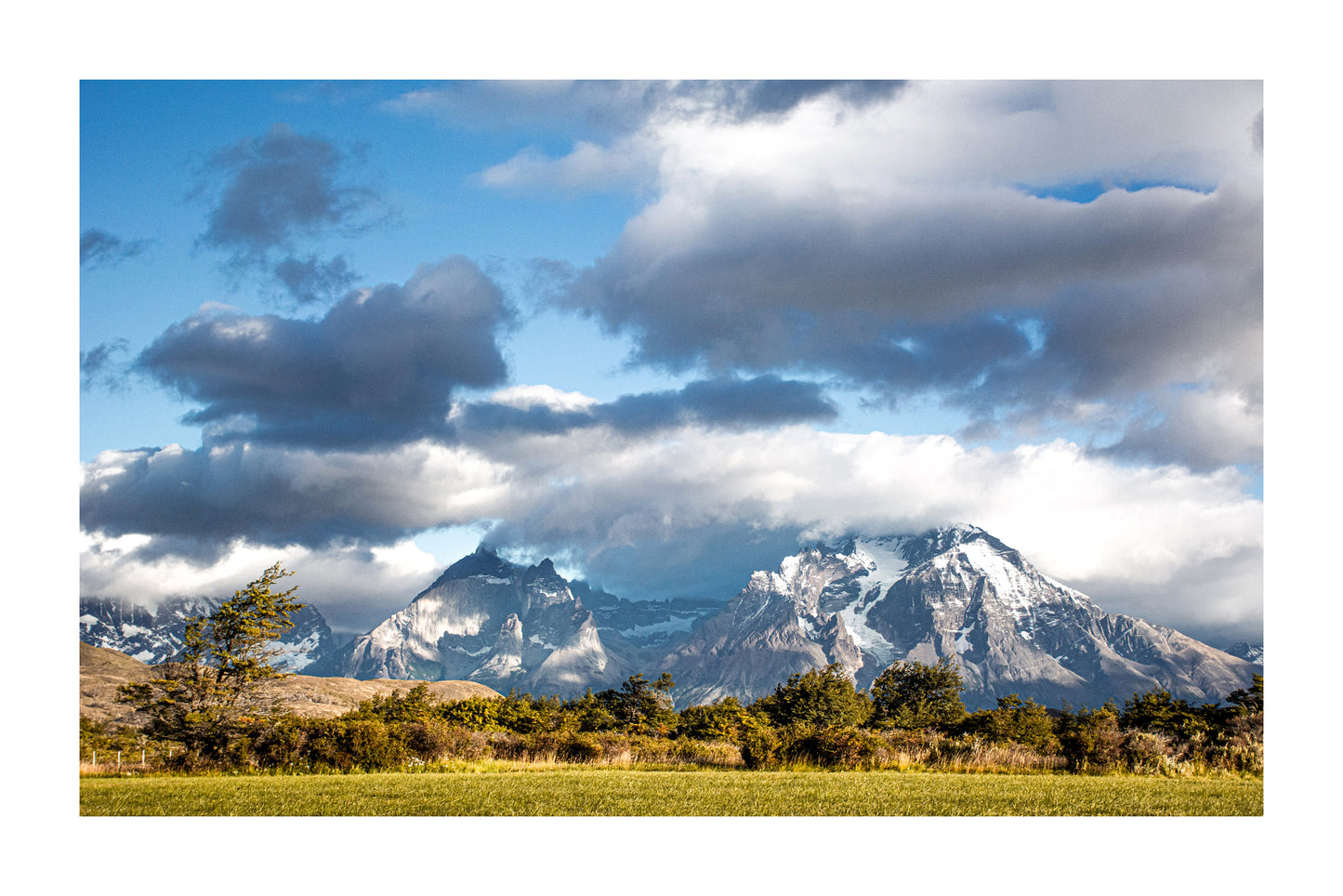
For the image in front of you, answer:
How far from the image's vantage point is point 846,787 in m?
20.0

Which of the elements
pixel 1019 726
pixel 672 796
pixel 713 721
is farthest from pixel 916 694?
pixel 672 796

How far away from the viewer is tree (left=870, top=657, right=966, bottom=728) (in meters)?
47.2

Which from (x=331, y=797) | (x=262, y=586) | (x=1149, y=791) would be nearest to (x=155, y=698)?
(x=262, y=586)

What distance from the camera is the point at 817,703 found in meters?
45.8

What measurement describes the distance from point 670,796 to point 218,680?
15.2 metres

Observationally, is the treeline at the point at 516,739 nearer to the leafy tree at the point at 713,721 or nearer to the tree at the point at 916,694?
the leafy tree at the point at 713,721

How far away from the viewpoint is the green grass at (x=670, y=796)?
17.4 m

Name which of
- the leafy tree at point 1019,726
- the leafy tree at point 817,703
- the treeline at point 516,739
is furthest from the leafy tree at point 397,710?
the leafy tree at point 1019,726

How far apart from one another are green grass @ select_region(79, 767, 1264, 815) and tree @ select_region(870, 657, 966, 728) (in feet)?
84.8

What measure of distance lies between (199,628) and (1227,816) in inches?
1057

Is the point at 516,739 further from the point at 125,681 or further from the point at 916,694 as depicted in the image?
the point at 125,681

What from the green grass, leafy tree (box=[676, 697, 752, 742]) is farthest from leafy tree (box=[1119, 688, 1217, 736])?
leafy tree (box=[676, 697, 752, 742])

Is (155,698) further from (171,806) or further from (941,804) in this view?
(941,804)

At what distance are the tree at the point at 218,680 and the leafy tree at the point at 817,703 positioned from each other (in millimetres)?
25171
